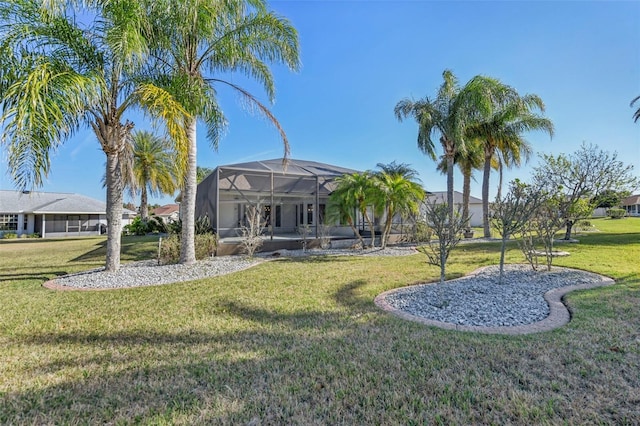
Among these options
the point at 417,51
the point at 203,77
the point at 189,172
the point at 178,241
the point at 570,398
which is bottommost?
the point at 570,398

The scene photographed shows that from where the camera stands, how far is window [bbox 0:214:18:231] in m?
29.2

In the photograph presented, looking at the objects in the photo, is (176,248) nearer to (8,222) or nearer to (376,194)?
(376,194)

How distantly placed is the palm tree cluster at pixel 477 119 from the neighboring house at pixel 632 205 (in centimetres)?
6244

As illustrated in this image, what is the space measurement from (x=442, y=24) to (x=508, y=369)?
11.6 meters

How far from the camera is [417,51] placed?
11875 millimetres

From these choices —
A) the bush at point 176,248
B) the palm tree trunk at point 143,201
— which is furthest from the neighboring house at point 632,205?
the palm tree trunk at point 143,201

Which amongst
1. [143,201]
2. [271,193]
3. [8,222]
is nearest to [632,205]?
[271,193]

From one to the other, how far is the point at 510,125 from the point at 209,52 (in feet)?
60.6

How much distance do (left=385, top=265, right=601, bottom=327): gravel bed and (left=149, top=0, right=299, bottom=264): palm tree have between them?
7837 millimetres

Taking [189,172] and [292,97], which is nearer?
[189,172]

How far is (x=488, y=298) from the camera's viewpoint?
20.4 feet

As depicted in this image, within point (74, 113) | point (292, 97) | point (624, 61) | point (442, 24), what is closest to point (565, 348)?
point (74, 113)

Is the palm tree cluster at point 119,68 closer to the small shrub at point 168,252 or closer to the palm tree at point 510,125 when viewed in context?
the small shrub at point 168,252

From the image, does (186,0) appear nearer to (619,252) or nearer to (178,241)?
(178,241)
